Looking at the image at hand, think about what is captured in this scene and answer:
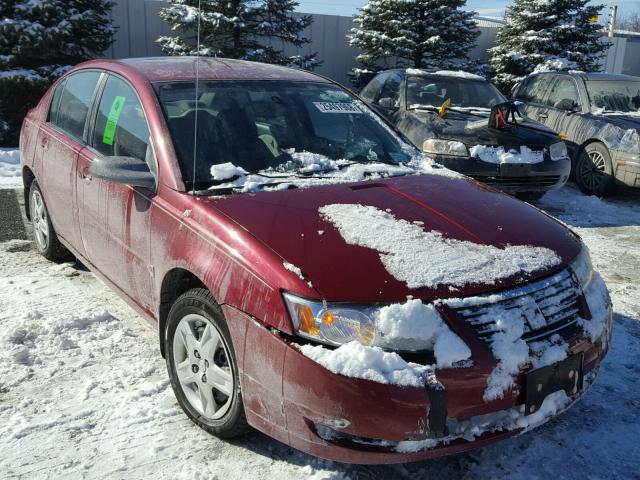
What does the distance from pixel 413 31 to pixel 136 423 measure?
14.8 m

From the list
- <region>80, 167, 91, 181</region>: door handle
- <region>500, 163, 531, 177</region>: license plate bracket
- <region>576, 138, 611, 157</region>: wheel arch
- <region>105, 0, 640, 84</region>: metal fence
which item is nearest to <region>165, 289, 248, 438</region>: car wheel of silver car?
<region>80, 167, 91, 181</region>: door handle

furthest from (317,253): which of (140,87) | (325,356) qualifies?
(140,87)

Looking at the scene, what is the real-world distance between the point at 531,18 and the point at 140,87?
55.1ft

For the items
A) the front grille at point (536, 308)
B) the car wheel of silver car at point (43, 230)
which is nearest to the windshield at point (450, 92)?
the car wheel of silver car at point (43, 230)

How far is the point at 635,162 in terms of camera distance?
774 centimetres

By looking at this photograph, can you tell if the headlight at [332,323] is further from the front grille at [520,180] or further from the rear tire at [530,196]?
the rear tire at [530,196]

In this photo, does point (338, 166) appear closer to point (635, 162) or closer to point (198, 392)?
point (198, 392)

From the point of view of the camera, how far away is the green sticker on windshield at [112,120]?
11.9ft

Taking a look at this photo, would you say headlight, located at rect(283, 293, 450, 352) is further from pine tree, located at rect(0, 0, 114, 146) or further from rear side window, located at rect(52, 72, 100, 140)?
pine tree, located at rect(0, 0, 114, 146)

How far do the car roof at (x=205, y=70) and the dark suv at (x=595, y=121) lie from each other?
538cm

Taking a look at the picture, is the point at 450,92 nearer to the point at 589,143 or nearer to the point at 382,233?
the point at 589,143

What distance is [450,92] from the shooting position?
8.31m

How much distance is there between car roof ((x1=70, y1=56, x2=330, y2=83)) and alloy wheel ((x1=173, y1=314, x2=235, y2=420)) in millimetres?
1507

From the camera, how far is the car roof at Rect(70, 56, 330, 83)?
356cm
